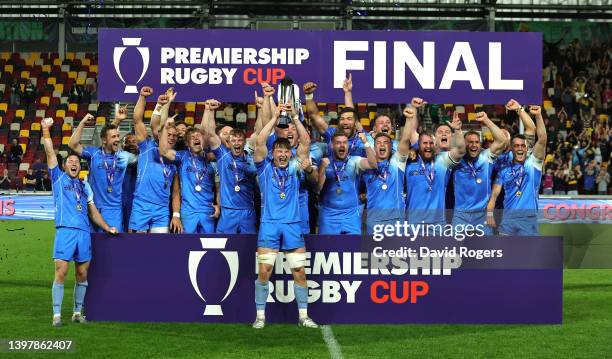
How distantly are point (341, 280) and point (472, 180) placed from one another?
89.8 inches

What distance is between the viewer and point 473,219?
11.6 meters

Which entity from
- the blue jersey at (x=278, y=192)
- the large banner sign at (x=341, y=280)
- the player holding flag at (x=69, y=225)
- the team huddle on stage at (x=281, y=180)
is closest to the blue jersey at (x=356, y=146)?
the team huddle on stage at (x=281, y=180)

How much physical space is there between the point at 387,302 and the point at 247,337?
5.64 feet

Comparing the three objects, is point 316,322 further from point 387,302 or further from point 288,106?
point 288,106

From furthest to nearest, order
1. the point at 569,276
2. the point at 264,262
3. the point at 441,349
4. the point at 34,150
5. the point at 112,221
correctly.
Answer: the point at 34,150, the point at 569,276, the point at 112,221, the point at 264,262, the point at 441,349

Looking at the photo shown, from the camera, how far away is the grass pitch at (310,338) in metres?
9.88

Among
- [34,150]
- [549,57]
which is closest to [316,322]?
[34,150]

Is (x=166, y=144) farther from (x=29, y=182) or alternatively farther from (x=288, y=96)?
(x=29, y=182)

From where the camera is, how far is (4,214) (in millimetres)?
25688

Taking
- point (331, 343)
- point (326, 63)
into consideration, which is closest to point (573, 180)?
point (326, 63)

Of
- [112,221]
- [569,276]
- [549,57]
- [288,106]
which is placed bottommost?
[569,276]

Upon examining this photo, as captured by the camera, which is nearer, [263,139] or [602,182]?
[263,139]

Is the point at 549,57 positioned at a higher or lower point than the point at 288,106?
higher

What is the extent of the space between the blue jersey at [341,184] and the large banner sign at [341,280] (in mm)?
430
